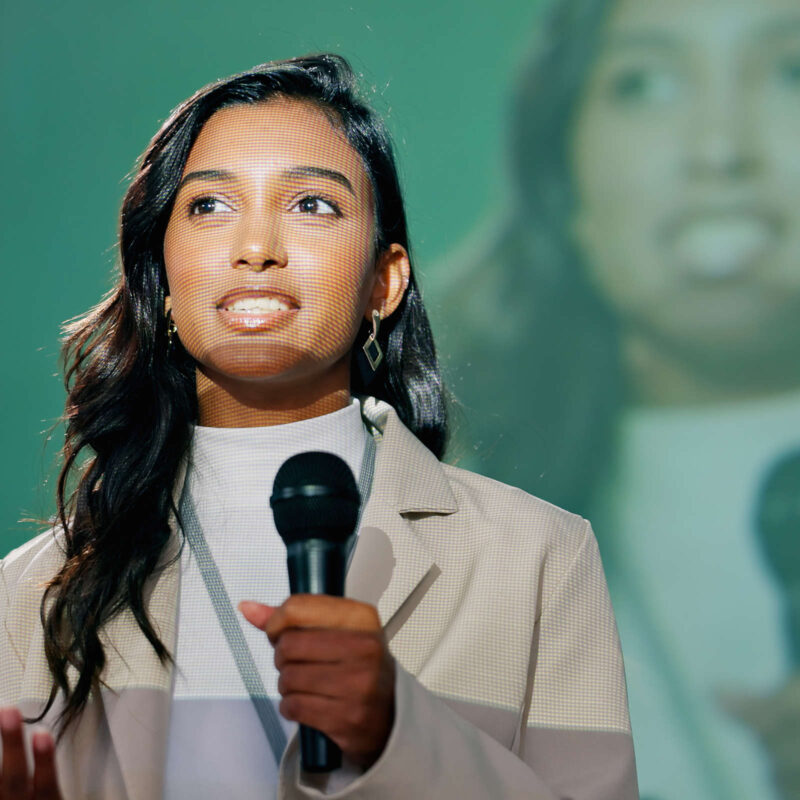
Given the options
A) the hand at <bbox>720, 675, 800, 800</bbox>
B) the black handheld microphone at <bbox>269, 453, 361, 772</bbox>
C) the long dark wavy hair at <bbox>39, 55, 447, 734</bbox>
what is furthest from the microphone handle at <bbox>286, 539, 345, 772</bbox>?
the hand at <bbox>720, 675, 800, 800</bbox>

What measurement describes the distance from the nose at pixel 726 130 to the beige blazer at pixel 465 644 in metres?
1.09

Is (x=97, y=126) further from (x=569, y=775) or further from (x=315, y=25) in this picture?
(x=569, y=775)

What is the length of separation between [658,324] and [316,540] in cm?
150

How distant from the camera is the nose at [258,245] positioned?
1470mm

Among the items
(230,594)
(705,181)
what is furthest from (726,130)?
(230,594)

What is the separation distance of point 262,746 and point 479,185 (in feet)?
4.60

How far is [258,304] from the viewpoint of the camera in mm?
1484

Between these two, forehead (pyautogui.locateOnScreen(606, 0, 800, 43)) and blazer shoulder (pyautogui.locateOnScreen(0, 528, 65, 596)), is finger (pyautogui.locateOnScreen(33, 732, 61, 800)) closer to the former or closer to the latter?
blazer shoulder (pyautogui.locateOnScreen(0, 528, 65, 596))

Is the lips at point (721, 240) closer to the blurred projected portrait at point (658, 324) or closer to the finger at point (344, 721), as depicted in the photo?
the blurred projected portrait at point (658, 324)

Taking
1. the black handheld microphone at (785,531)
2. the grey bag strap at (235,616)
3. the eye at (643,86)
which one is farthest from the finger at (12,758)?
the eye at (643,86)

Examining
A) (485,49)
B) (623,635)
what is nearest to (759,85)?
(485,49)

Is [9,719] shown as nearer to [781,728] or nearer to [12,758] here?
[12,758]

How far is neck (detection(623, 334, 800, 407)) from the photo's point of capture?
2.33m

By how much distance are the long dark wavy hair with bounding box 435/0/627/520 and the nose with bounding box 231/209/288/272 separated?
2.92 ft
